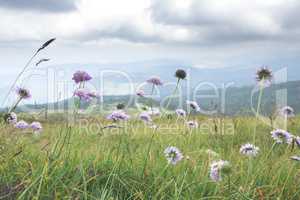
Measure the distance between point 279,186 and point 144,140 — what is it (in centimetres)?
444

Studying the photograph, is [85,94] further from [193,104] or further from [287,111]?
[287,111]

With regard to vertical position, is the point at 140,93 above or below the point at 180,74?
below

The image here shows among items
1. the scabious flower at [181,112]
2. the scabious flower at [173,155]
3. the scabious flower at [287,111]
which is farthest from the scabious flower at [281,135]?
the scabious flower at [287,111]

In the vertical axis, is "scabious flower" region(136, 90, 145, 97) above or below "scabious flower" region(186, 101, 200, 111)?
above

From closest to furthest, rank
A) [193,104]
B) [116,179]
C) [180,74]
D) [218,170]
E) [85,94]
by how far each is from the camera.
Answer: [218,170]
[85,94]
[116,179]
[180,74]
[193,104]

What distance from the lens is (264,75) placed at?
5.36 metres

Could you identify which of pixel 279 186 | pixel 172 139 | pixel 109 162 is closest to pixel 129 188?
pixel 109 162

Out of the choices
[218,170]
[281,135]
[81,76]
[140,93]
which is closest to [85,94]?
[81,76]

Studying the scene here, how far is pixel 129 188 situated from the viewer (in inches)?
162

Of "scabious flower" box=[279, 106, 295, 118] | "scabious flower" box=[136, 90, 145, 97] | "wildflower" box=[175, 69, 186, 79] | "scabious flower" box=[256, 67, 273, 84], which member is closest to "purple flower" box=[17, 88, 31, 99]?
"scabious flower" box=[136, 90, 145, 97]

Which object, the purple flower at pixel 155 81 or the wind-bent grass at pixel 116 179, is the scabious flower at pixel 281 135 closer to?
the wind-bent grass at pixel 116 179

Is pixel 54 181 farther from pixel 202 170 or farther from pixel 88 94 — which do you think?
pixel 202 170

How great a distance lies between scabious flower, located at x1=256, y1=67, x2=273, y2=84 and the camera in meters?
5.33

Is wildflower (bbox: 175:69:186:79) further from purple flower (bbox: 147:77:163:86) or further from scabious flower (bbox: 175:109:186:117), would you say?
scabious flower (bbox: 175:109:186:117)
